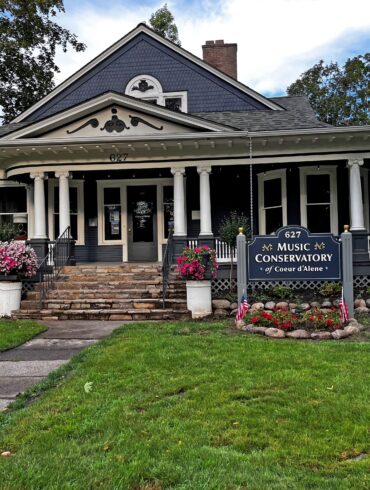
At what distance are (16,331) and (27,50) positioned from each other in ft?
65.7

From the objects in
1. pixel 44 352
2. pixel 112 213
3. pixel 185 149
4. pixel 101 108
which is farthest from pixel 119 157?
pixel 44 352

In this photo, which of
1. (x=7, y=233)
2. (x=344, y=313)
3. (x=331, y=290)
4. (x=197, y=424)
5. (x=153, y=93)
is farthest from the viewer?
(x=153, y=93)

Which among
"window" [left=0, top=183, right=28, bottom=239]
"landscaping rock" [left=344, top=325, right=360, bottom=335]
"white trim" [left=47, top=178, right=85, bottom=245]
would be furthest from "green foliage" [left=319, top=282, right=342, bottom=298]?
"window" [left=0, top=183, right=28, bottom=239]

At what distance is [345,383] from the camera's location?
4367mm

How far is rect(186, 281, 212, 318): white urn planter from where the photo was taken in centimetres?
917

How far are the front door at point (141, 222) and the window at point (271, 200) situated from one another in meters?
3.11

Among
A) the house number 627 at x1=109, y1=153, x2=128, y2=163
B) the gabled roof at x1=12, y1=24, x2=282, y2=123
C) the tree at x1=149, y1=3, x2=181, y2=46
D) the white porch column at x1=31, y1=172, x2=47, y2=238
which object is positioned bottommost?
the white porch column at x1=31, y1=172, x2=47, y2=238

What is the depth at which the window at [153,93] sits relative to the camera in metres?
14.8

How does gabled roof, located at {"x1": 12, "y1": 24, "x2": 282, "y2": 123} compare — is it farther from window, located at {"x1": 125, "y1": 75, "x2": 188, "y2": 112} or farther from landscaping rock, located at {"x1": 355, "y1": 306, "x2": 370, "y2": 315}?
landscaping rock, located at {"x1": 355, "y1": 306, "x2": 370, "y2": 315}

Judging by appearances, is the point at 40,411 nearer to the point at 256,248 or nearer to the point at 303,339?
the point at 303,339

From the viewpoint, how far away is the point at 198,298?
9.20 meters

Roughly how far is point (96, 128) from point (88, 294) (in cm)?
444

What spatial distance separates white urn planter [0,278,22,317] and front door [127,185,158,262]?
422 cm

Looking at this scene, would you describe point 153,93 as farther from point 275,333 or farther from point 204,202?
point 275,333
